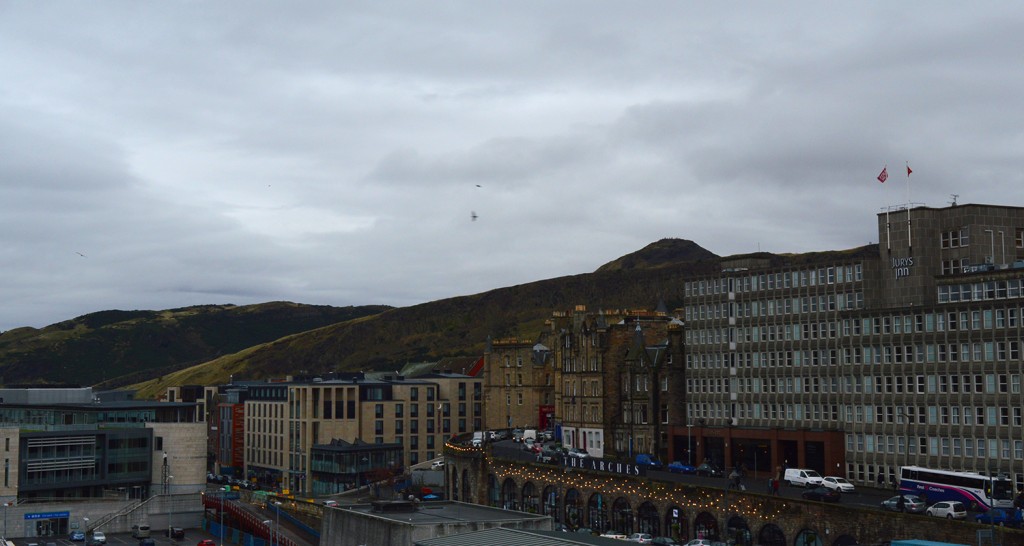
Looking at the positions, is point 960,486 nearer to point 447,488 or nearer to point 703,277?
point 703,277

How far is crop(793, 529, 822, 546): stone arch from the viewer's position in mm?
84475

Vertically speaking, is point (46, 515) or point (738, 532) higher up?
point (738, 532)

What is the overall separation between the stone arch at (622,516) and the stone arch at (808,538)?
22.7 m

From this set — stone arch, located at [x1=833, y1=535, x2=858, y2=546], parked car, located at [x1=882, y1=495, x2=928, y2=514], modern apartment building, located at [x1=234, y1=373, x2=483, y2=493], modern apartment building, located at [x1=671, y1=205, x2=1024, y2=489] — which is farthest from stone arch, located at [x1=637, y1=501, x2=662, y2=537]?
modern apartment building, located at [x1=234, y1=373, x2=483, y2=493]

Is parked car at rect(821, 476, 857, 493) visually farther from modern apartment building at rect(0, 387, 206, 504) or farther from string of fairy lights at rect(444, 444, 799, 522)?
modern apartment building at rect(0, 387, 206, 504)

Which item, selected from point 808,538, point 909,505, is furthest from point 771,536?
point 909,505

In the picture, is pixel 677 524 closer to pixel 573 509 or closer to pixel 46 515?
pixel 573 509

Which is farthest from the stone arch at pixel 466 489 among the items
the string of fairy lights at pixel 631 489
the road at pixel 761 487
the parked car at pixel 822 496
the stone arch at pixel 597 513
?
the parked car at pixel 822 496

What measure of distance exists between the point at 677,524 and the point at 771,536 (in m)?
11.8

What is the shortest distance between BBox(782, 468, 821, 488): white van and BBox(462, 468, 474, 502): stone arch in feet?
137

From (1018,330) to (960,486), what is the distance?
16681 mm

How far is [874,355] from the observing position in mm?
105688

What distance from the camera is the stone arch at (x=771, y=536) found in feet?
291

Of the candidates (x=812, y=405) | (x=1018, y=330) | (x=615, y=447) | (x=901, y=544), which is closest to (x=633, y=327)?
(x=615, y=447)
